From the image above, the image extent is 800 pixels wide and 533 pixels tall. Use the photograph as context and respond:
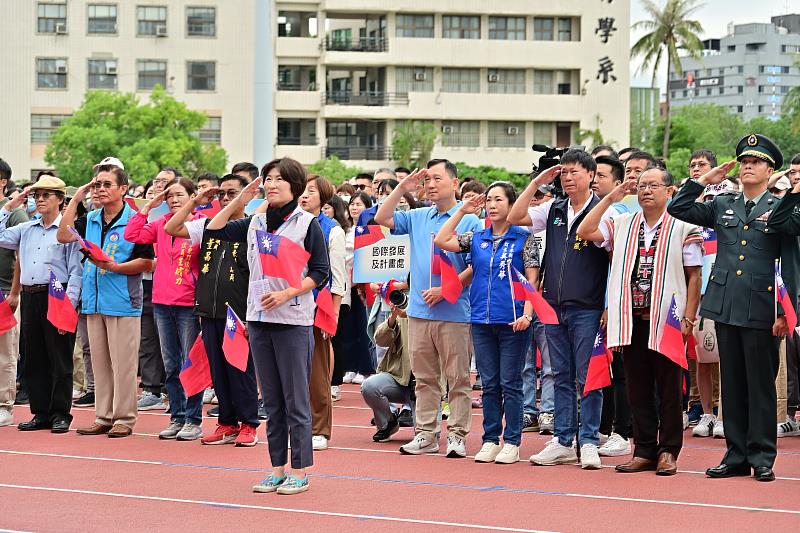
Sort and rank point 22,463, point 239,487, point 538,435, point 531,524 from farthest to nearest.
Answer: point 538,435, point 22,463, point 239,487, point 531,524

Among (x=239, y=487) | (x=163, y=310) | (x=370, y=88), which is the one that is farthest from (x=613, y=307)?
(x=370, y=88)

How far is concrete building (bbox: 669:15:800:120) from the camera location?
165m

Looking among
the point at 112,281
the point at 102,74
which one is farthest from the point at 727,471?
the point at 102,74

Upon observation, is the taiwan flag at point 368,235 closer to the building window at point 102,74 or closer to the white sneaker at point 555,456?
the white sneaker at point 555,456

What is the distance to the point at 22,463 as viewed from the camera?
35.1ft

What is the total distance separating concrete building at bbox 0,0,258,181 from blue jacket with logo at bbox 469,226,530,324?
5521cm

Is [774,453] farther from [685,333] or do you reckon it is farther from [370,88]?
[370,88]

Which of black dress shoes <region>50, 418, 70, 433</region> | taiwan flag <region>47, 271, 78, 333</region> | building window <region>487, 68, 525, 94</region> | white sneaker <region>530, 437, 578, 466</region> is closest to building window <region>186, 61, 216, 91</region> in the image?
building window <region>487, 68, 525, 94</region>

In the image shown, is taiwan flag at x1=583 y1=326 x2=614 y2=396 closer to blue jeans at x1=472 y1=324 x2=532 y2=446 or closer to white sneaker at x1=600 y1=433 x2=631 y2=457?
blue jeans at x1=472 y1=324 x2=532 y2=446

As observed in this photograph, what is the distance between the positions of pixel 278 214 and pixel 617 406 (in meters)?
3.65

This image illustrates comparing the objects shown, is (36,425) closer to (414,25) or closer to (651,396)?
(651,396)

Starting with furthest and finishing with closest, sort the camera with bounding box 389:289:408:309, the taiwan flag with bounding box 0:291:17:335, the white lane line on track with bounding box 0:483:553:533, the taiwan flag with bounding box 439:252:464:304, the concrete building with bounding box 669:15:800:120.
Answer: the concrete building with bounding box 669:15:800:120 → the taiwan flag with bounding box 0:291:17:335 → the camera with bounding box 389:289:408:309 → the taiwan flag with bounding box 439:252:464:304 → the white lane line on track with bounding box 0:483:553:533

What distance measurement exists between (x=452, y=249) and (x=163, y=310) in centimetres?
342

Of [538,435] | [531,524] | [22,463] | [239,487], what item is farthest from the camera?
[538,435]
